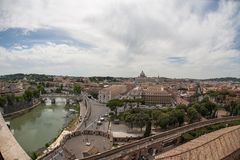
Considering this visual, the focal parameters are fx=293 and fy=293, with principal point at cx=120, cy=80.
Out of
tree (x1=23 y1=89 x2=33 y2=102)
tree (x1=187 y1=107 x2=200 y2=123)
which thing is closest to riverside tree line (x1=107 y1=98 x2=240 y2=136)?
tree (x1=187 y1=107 x2=200 y2=123)

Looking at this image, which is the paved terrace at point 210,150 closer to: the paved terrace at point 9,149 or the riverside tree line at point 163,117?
the paved terrace at point 9,149

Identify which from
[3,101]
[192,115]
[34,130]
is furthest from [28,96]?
[192,115]

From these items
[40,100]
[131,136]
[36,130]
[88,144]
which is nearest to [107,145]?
[88,144]

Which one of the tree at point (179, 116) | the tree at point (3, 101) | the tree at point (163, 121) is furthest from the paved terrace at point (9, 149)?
the tree at point (3, 101)

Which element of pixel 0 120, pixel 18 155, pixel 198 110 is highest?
pixel 0 120

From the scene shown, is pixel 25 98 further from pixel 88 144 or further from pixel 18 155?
pixel 18 155

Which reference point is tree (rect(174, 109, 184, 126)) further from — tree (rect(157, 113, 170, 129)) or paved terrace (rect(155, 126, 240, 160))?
paved terrace (rect(155, 126, 240, 160))

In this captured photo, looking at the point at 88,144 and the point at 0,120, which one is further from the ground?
the point at 0,120

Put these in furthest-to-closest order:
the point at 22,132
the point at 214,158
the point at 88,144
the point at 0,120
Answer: the point at 22,132 < the point at 88,144 < the point at 214,158 < the point at 0,120
